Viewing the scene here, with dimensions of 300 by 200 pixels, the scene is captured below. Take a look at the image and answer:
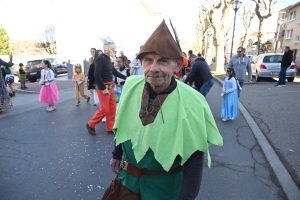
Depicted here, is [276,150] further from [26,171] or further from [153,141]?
[26,171]

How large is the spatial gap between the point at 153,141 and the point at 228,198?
187cm

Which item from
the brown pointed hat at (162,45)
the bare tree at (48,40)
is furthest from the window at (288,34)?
the bare tree at (48,40)

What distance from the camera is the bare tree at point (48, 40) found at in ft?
184

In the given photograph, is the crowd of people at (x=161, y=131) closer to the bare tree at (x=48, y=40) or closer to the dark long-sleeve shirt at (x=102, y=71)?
the dark long-sleeve shirt at (x=102, y=71)

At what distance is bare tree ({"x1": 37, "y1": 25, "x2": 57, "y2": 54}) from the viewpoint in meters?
56.0

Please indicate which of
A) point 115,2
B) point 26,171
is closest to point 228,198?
point 26,171

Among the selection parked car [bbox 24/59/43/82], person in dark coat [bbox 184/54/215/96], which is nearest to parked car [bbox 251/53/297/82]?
person in dark coat [bbox 184/54/215/96]

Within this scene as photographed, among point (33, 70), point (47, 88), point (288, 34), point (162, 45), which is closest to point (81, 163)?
point (162, 45)

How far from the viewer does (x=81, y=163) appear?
3.59 meters

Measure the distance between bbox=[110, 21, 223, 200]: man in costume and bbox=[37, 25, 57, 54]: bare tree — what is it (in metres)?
60.9

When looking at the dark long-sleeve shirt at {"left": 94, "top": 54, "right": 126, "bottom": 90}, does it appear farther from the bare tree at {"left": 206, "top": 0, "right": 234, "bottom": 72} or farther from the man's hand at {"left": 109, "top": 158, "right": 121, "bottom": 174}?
the bare tree at {"left": 206, "top": 0, "right": 234, "bottom": 72}

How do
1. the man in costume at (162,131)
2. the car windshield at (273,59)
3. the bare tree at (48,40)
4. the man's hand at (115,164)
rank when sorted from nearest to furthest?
the man in costume at (162,131)
the man's hand at (115,164)
the car windshield at (273,59)
the bare tree at (48,40)

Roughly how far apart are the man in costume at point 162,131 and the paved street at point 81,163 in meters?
1.53

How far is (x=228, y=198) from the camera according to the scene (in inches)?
106
